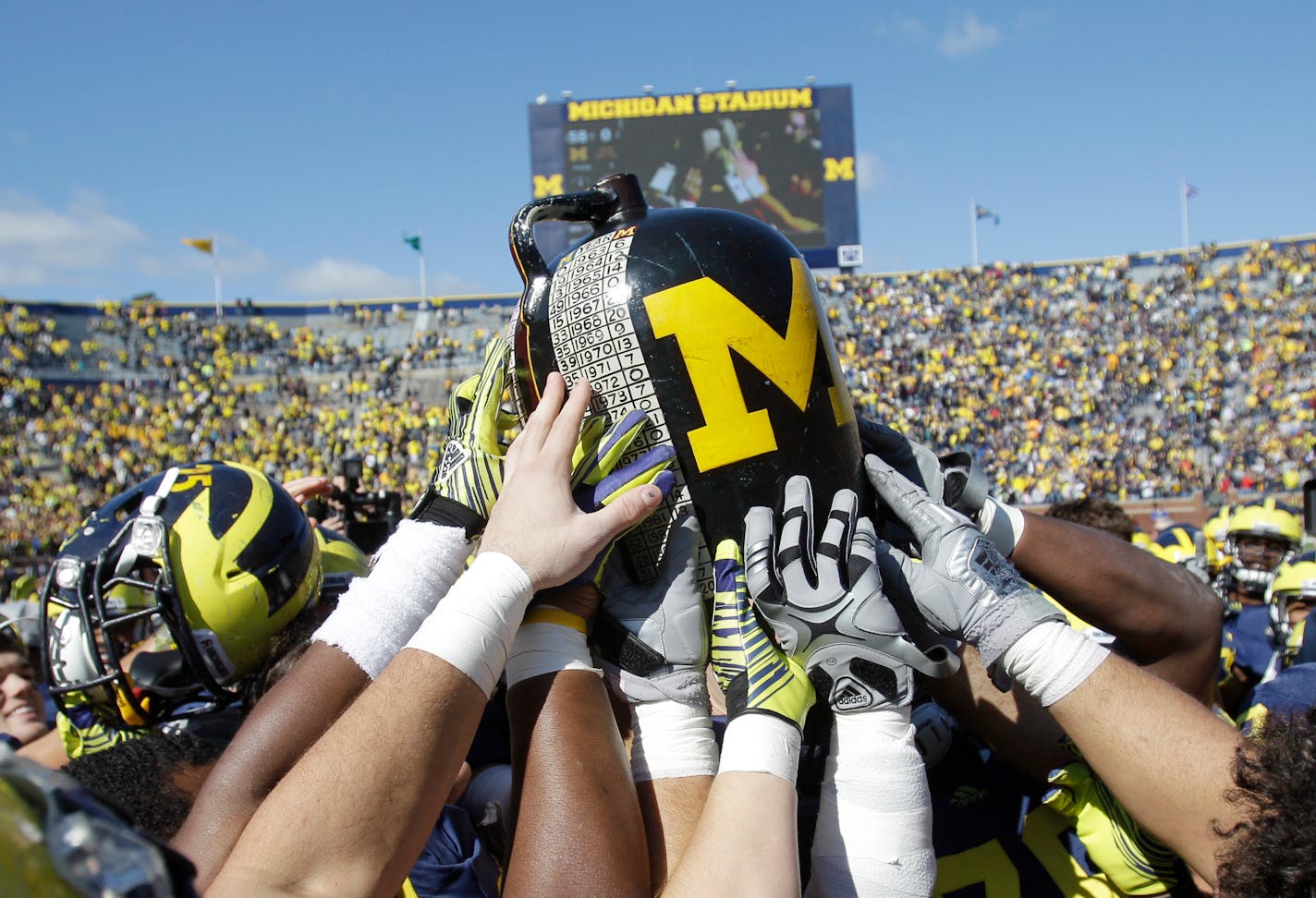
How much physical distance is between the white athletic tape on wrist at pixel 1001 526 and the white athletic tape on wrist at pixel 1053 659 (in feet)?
1.77

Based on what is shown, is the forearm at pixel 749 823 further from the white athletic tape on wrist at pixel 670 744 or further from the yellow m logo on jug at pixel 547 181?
the yellow m logo on jug at pixel 547 181

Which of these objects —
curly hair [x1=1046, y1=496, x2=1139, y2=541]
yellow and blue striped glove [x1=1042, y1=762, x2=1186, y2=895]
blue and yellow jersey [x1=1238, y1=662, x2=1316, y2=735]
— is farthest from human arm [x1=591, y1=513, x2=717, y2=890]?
curly hair [x1=1046, y1=496, x2=1139, y2=541]

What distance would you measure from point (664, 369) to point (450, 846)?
3.89 feet

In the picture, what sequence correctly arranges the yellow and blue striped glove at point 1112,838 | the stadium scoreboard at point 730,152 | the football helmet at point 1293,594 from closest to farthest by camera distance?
1. the yellow and blue striped glove at point 1112,838
2. the football helmet at point 1293,594
3. the stadium scoreboard at point 730,152

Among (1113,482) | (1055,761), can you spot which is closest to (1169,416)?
(1113,482)

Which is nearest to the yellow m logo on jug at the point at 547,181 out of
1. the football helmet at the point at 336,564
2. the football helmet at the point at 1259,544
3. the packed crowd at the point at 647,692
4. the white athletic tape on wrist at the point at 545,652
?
the football helmet at the point at 1259,544

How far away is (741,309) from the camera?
175 centimetres

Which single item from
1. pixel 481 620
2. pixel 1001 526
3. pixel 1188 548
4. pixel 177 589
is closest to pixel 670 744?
pixel 481 620

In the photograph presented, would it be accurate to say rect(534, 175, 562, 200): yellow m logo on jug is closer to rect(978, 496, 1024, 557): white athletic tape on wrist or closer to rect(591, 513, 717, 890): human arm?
rect(978, 496, 1024, 557): white athletic tape on wrist

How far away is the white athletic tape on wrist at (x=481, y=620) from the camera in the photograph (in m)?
1.48

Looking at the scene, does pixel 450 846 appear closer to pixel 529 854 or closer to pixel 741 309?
pixel 529 854

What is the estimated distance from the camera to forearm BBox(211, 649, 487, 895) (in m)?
1.32

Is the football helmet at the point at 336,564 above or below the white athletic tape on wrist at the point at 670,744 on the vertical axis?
above

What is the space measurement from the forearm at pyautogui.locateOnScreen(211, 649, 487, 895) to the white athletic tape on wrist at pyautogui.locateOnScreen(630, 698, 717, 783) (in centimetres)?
35
